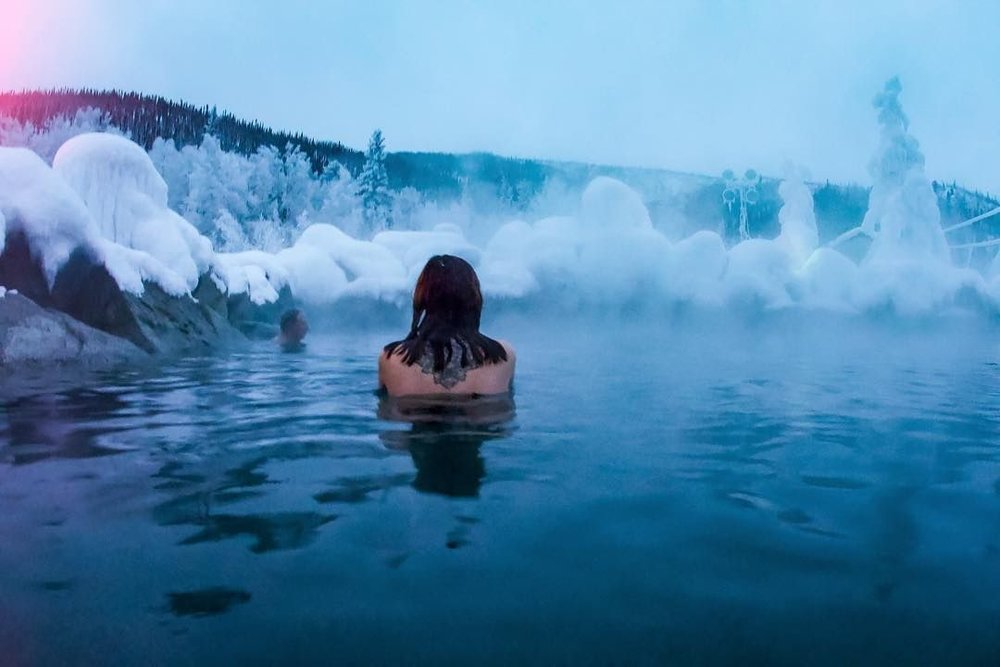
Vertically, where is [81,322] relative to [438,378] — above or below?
above

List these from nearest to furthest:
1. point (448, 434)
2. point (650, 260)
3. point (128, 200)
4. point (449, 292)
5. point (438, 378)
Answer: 1. point (448, 434)
2. point (449, 292)
3. point (438, 378)
4. point (128, 200)
5. point (650, 260)

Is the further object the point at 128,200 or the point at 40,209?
the point at 128,200

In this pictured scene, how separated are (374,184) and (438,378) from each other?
12.4 meters

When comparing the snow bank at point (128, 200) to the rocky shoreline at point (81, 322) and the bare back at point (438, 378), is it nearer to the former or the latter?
the rocky shoreline at point (81, 322)

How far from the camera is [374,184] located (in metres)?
14.7

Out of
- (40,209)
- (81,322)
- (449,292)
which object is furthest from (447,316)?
(40,209)

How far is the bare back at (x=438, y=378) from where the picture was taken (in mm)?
2887

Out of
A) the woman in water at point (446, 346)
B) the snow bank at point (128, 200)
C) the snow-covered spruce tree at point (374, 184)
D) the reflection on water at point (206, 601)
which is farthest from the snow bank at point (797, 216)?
the reflection on water at point (206, 601)

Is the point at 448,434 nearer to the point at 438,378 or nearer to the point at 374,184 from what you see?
the point at 438,378

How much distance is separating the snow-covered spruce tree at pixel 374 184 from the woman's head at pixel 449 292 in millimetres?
12228

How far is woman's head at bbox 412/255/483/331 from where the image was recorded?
277 centimetres

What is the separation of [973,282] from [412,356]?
15295 millimetres

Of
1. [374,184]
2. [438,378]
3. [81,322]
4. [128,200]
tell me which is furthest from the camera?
[374,184]

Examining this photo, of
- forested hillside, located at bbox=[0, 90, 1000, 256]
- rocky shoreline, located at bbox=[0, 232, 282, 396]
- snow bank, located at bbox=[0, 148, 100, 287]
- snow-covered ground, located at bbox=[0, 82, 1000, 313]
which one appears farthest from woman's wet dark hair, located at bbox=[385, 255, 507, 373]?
forested hillside, located at bbox=[0, 90, 1000, 256]
